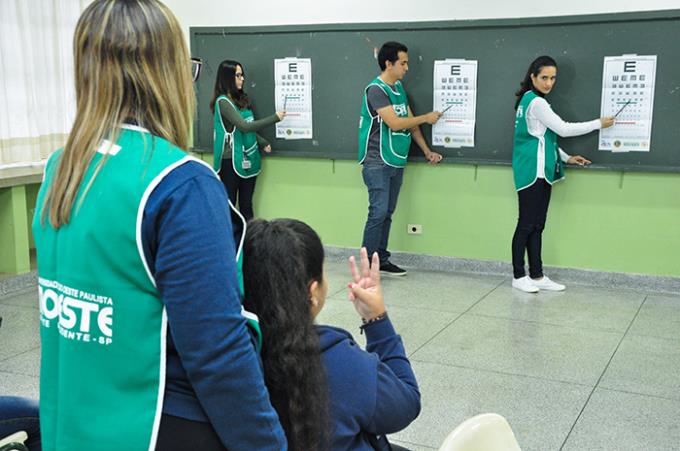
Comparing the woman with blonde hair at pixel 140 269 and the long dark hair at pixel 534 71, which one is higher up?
the long dark hair at pixel 534 71

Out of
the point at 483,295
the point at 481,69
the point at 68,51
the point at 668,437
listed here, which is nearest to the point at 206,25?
the point at 68,51

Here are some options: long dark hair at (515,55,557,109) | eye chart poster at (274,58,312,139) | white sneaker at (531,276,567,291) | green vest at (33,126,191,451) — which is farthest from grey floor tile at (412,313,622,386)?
green vest at (33,126,191,451)

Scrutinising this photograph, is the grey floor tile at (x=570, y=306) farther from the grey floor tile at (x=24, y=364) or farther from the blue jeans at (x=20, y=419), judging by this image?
the blue jeans at (x=20, y=419)

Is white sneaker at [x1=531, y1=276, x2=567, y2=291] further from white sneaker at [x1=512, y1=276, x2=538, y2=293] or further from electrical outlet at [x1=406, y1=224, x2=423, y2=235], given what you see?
electrical outlet at [x1=406, y1=224, x2=423, y2=235]

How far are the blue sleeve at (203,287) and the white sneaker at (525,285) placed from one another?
13.2 feet

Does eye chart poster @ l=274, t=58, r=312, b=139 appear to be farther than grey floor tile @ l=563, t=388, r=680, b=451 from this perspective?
Yes

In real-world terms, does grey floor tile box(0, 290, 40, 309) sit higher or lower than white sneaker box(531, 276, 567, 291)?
lower

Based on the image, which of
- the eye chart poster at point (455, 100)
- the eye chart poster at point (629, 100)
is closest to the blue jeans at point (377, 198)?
the eye chart poster at point (455, 100)

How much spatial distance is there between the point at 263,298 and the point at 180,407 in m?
0.25

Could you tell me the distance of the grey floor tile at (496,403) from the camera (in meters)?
2.84

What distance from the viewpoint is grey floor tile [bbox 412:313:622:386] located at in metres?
3.53

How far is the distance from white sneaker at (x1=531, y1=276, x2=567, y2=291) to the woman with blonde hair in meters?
4.05

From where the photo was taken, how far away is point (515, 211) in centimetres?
536

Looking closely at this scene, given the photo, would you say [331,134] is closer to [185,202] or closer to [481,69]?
[481,69]
